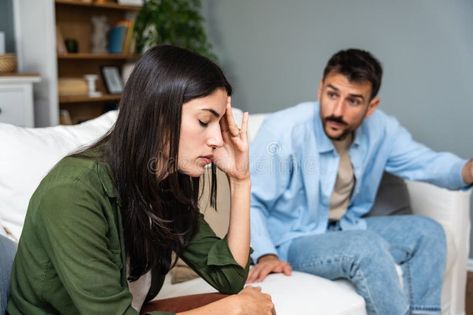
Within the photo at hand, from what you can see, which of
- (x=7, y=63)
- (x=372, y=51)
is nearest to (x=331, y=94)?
(x=372, y=51)

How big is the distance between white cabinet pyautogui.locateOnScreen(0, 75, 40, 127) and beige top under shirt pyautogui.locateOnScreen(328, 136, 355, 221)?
6.11ft

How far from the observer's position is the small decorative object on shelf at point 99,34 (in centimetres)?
418

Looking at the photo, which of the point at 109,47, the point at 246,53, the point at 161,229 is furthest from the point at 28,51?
the point at 161,229

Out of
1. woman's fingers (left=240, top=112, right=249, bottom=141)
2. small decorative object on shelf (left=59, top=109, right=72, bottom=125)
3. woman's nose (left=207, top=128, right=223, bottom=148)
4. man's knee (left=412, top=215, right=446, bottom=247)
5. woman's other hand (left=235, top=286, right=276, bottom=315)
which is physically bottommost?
small decorative object on shelf (left=59, top=109, right=72, bottom=125)

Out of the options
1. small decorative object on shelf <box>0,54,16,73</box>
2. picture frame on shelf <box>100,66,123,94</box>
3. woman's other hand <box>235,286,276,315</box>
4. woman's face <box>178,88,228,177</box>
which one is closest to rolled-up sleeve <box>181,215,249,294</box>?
woman's other hand <box>235,286,276,315</box>

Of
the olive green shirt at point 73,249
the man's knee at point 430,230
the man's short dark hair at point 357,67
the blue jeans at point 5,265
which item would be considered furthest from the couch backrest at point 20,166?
the man's knee at point 430,230

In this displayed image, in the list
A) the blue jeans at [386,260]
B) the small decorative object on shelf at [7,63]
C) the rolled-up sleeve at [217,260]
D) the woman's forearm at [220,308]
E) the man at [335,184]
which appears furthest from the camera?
the small decorative object on shelf at [7,63]

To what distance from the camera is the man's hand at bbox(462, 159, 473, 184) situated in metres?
2.01

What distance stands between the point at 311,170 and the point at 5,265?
108cm

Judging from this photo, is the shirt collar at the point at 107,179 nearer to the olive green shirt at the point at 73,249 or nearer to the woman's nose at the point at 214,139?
the olive green shirt at the point at 73,249

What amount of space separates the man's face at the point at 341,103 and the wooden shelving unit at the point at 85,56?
2.27 meters

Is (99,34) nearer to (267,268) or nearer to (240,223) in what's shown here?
(267,268)

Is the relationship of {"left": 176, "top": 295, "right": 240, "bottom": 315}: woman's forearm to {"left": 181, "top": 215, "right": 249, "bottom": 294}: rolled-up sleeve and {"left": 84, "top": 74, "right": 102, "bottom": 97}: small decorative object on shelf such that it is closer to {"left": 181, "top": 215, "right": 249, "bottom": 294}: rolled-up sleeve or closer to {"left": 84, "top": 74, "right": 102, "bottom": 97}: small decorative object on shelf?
{"left": 181, "top": 215, "right": 249, "bottom": 294}: rolled-up sleeve

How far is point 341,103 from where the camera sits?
201cm
